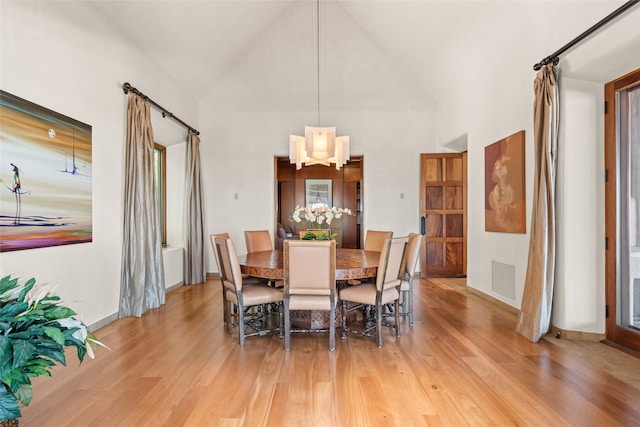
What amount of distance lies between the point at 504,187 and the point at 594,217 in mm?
1191

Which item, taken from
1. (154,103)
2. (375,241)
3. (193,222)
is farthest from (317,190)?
(154,103)

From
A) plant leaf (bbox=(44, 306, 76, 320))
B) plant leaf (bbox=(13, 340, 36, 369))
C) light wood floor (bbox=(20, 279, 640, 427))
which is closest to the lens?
plant leaf (bbox=(13, 340, 36, 369))

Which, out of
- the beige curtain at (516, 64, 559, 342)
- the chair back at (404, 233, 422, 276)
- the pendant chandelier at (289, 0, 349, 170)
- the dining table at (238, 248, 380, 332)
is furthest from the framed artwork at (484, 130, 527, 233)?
the pendant chandelier at (289, 0, 349, 170)

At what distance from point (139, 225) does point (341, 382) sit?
3.04 m

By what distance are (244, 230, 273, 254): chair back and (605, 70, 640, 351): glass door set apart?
3737 mm

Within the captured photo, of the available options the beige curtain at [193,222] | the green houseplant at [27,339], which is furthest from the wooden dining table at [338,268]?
the beige curtain at [193,222]

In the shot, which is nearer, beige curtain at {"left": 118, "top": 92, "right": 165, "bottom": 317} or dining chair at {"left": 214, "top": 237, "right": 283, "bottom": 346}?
dining chair at {"left": 214, "top": 237, "right": 283, "bottom": 346}

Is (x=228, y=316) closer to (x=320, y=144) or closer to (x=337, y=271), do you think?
(x=337, y=271)

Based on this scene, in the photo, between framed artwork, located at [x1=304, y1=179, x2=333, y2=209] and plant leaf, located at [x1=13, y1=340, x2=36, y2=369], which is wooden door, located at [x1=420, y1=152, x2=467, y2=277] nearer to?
framed artwork, located at [x1=304, y1=179, x2=333, y2=209]

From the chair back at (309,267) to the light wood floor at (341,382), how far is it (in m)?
0.53

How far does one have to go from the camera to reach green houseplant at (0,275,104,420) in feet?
4.36

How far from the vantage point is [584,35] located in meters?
2.88

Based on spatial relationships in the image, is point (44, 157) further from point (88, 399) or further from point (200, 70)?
point (200, 70)

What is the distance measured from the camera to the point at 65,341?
56.8 inches
